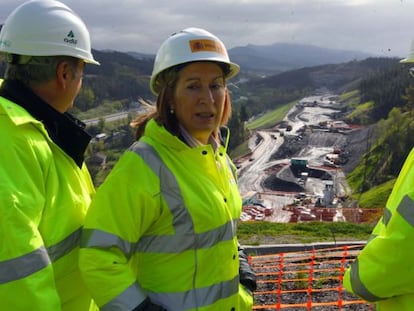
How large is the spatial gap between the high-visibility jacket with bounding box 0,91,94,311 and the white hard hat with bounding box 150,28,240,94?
2.53 ft

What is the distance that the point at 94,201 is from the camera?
7.87 ft

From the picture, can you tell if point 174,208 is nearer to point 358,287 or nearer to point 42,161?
point 42,161

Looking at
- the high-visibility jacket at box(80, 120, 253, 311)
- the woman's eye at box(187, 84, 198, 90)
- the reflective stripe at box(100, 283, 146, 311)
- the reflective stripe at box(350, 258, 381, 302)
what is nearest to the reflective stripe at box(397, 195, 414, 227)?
the reflective stripe at box(350, 258, 381, 302)

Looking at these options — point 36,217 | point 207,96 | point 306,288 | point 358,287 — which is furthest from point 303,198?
point 36,217

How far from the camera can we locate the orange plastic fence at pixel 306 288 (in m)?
7.07

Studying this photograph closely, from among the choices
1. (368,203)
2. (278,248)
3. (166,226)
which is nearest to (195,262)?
(166,226)

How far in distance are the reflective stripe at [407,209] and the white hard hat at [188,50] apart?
1.26 meters

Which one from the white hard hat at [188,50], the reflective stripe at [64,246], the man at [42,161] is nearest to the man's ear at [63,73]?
the man at [42,161]

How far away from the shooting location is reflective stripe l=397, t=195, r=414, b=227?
7.55ft

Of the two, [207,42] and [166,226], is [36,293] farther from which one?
[207,42]

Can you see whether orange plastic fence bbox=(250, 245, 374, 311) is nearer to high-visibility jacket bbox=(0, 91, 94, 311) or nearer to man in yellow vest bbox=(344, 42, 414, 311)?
man in yellow vest bbox=(344, 42, 414, 311)

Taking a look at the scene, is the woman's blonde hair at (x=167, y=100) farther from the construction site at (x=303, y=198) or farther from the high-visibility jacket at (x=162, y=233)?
the construction site at (x=303, y=198)

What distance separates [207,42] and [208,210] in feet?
3.21

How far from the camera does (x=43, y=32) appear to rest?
2.59 metres
